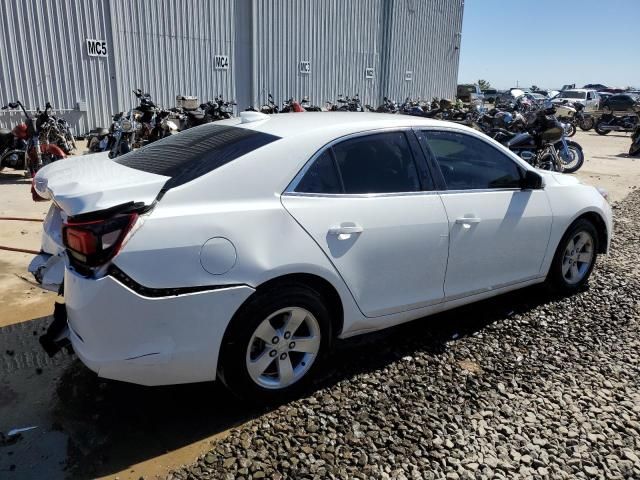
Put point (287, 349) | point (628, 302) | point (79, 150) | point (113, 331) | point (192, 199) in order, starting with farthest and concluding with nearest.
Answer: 1. point (79, 150)
2. point (628, 302)
3. point (287, 349)
4. point (192, 199)
5. point (113, 331)

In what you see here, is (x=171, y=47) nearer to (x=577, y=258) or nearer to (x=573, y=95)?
(x=577, y=258)

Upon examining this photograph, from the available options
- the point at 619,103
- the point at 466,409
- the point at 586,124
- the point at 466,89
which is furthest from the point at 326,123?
the point at 466,89

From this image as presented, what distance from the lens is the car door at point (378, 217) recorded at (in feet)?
9.89

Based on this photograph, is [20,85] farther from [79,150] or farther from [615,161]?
[615,161]

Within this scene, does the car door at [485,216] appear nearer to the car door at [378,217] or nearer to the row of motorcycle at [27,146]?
the car door at [378,217]

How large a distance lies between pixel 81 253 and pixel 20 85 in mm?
11618

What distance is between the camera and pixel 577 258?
15.5 feet

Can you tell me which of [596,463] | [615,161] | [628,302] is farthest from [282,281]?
[615,161]

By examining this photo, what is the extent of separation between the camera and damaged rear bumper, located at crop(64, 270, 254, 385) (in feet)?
8.11

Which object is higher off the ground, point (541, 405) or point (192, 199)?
point (192, 199)

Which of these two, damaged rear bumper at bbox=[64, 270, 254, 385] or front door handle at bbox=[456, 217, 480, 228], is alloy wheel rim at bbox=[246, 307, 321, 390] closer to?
damaged rear bumper at bbox=[64, 270, 254, 385]

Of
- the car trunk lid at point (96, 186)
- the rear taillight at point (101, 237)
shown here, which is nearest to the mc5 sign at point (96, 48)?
the car trunk lid at point (96, 186)

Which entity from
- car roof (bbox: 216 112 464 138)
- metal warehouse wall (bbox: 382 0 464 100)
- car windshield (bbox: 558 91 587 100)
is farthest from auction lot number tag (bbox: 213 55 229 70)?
car windshield (bbox: 558 91 587 100)

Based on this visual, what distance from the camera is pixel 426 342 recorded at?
153 inches
